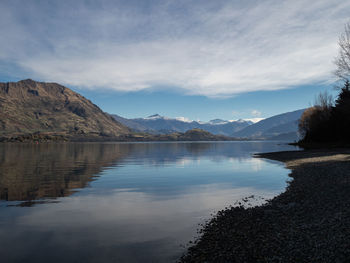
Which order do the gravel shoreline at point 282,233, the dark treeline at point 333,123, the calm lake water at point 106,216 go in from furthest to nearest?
1. the dark treeline at point 333,123
2. the calm lake water at point 106,216
3. the gravel shoreline at point 282,233

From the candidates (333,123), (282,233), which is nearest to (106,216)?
(282,233)

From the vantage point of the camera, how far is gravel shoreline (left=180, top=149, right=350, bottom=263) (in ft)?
42.9

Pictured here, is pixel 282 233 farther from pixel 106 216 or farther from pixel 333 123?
pixel 333 123

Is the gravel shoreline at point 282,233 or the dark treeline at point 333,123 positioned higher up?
the dark treeline at point 333,123

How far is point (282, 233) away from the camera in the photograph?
1644 centimetres

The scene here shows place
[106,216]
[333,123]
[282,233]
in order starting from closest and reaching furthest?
Result: [282,233] < [106,216] < [333,123]

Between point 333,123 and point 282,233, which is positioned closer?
point 282,233

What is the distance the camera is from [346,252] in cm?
1218

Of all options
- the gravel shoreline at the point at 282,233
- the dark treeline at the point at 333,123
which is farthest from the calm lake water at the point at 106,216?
the dark treeline at the point at 333,123

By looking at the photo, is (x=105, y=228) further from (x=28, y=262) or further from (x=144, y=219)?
(x=28, y=262)

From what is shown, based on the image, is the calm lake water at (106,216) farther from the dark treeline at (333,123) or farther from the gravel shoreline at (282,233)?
the dark treeline at (333,123)

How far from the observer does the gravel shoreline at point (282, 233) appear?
13.1 meters

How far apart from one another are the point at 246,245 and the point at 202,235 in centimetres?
427

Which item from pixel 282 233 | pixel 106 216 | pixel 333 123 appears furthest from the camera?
pixel 333 123
